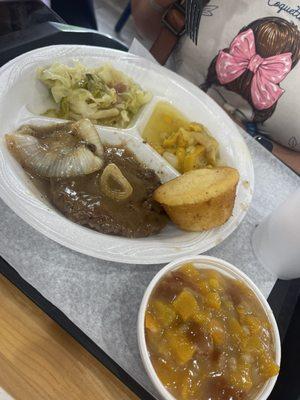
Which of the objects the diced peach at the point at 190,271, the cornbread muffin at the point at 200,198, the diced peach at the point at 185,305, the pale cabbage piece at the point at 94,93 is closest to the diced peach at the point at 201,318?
the diced peach at the point at 185,305

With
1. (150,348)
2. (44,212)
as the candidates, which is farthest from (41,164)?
(150,348)

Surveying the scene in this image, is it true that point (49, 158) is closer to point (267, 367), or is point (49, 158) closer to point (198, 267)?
point (198, 267)

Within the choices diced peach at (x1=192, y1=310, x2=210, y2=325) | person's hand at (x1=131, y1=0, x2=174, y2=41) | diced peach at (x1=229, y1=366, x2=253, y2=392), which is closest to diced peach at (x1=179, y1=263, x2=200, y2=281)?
diced peach at (x1=192, y1=310, x2=210, y2=325)

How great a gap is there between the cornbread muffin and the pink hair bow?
63 cm

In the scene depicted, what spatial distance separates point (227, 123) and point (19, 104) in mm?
795

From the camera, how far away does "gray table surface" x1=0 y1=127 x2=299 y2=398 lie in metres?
1.10

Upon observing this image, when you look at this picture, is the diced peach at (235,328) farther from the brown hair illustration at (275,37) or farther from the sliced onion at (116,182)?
the brown hair illustration at (275,37)

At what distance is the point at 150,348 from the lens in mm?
991

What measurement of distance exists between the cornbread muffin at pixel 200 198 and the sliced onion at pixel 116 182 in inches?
4.0

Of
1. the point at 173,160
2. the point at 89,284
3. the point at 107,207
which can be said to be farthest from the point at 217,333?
the point at 173,160

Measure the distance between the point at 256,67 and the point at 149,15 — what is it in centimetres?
60

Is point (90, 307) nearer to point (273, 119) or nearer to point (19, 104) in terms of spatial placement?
point (19, 104)

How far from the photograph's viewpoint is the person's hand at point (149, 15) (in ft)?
6.34

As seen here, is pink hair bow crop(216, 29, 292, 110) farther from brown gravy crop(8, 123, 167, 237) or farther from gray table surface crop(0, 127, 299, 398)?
gray table surface crop(0, 127, 299, 398)
